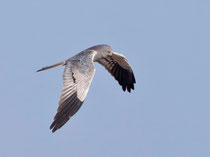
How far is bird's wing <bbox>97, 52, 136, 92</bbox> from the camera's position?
16.1 meters

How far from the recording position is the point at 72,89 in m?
11.7

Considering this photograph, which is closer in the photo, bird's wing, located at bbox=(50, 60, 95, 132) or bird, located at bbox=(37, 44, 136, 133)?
bird's wing, located at bbox=(50, 60, 95, 132)

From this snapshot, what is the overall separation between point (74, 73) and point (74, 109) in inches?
52.0

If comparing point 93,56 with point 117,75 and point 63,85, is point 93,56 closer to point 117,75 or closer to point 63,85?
point 63,85

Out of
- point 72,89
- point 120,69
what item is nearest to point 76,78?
point 72,89

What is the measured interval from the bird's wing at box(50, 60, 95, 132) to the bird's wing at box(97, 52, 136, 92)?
3.37 metres

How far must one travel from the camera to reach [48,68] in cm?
1347

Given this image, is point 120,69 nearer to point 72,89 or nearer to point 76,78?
point 76,78

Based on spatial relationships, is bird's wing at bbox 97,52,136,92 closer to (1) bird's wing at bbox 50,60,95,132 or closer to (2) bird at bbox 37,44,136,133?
(2) bird at bbox 37,44,136,133

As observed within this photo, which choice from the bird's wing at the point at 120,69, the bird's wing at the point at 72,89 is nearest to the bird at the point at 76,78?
the bird's wing at the point at 72,89

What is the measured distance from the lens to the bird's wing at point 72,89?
35.5 feet

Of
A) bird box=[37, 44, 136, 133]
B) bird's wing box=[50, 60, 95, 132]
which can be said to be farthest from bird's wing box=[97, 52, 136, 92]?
bird's wing box=[50, 60, 95, 132]

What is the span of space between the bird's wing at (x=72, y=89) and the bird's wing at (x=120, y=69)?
3.37 m

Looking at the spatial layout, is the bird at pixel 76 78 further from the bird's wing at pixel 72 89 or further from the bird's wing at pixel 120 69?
the bird's wing at pixel 120 69
